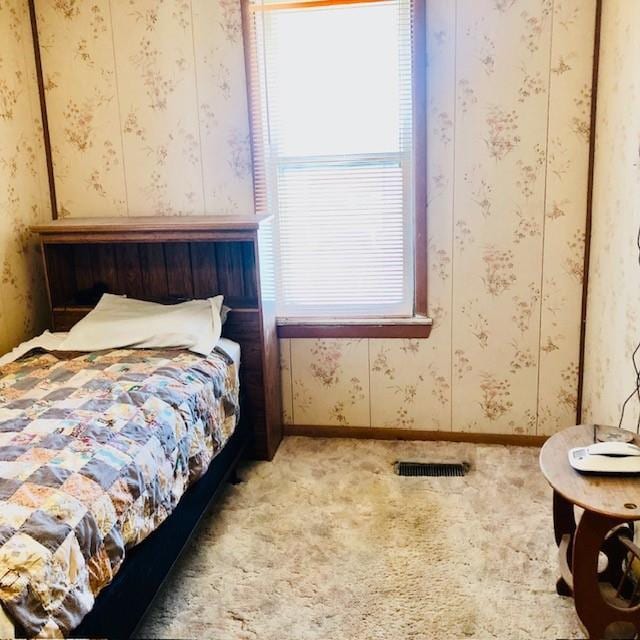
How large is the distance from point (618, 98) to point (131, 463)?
208 cm

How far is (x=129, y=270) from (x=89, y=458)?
1.57 m

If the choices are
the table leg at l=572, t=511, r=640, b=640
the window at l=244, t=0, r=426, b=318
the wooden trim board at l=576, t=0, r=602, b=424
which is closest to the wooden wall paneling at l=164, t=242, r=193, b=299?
the window at l=244, t=0, r=426, b=318

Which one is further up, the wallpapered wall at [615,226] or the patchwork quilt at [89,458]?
the wallpapered wall at [615,226]

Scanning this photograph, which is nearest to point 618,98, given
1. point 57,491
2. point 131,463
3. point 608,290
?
point 608,290

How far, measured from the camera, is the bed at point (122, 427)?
1.50 meters

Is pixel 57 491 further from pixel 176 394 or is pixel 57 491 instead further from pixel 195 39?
pixel 195 39

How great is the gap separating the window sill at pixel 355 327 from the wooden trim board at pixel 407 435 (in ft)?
1.52

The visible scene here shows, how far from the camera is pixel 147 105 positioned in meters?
3.13

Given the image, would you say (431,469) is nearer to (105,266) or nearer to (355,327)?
(355,327)

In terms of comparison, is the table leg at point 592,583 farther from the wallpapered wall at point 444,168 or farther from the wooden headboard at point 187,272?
the wooden headboard at point 187,272

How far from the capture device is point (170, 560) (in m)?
2.11

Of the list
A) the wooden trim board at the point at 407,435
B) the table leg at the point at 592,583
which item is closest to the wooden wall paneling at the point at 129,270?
the wooden trim board at the point at 407,435

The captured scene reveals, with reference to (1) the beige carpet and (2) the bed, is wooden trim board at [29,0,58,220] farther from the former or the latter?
(1) the beige carpet

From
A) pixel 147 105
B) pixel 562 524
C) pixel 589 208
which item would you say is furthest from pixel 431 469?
pixel 147 105
